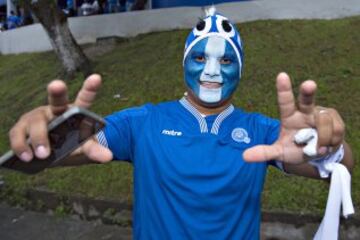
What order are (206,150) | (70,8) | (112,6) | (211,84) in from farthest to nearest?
(70,8) < (112,6) < (211,84) < (206,150)

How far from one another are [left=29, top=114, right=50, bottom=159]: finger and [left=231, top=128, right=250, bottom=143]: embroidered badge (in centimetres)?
76

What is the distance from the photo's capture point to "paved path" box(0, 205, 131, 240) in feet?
16.5

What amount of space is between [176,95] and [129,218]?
2.31m

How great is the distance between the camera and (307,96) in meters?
1.70

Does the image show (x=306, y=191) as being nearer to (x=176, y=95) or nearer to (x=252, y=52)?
(x=176, y=95)

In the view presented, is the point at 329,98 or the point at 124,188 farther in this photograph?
the point at 329,98

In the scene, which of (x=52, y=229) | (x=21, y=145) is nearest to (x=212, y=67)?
(x=21, y=145)

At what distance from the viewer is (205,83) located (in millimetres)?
2189

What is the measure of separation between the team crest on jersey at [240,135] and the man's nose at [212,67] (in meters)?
0.25

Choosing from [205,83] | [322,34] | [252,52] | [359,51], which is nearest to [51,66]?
[252,52]

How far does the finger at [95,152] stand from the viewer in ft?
6.33

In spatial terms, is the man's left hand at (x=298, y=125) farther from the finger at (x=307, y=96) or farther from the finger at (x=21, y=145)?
the finger at (x=21, y=145)

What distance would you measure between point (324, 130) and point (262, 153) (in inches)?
8.6

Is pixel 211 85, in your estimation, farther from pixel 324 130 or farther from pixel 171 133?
pixel 324 130
